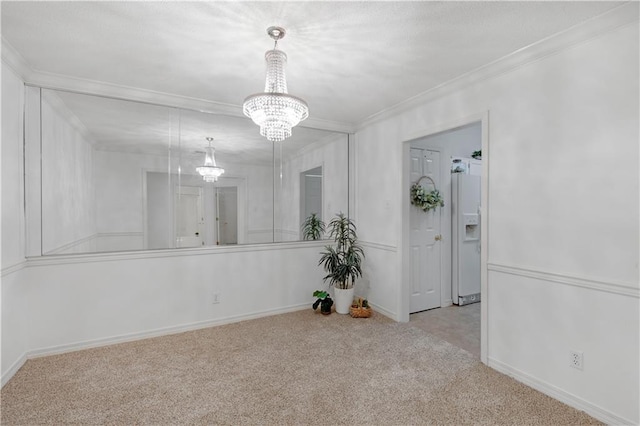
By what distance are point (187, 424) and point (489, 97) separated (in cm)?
328

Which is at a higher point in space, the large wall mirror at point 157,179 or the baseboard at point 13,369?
the large wall mirror at point 157,179

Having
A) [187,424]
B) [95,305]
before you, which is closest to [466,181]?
[187,424]

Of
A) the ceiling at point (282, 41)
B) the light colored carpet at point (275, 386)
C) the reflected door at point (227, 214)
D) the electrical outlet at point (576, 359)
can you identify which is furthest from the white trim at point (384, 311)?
the ceiling at point (282, 41)

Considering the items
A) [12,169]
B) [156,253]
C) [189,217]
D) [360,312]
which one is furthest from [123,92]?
[360,312]

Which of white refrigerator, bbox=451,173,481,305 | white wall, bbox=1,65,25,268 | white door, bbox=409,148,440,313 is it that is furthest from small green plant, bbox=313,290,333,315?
white wall, bbox=1,65,25,268

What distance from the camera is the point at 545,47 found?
86.8 inches

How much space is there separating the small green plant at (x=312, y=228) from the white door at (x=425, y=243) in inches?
47.1

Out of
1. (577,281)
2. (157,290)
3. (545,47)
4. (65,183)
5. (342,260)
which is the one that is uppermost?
(545,47)

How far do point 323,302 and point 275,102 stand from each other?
2668mm

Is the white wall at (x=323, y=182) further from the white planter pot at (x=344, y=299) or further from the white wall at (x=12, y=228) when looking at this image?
the white wall at (x=12, y=228)

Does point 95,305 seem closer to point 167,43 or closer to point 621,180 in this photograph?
point 167,43

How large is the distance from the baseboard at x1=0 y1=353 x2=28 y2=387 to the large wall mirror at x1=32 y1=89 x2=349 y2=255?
90 centimetres

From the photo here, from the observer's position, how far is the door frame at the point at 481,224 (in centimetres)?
268

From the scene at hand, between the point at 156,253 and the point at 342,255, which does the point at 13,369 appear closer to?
the point at 156,253
